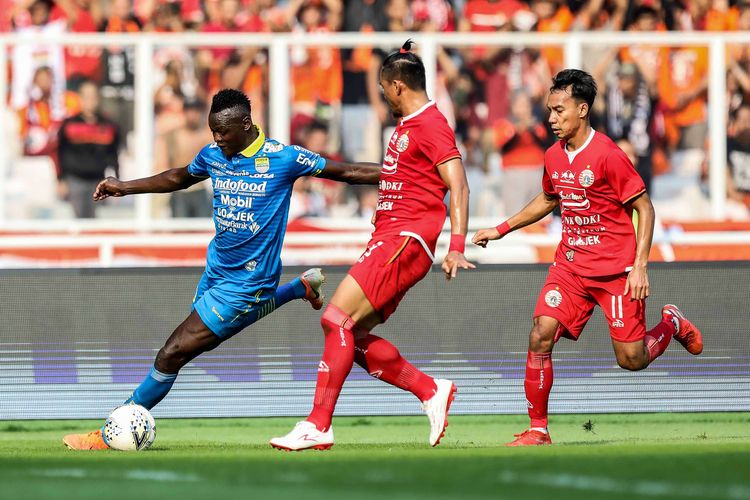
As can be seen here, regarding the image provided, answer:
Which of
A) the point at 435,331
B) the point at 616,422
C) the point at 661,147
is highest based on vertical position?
the point at 661,147

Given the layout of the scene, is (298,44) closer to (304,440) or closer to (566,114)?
(566,114)

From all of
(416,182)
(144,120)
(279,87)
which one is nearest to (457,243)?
(416,182)

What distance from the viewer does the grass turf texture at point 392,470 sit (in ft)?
19.8

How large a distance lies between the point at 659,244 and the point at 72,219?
19.1 ft

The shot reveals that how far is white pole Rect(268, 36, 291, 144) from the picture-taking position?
1384 centimetres

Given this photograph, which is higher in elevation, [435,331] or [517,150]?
[517,150]

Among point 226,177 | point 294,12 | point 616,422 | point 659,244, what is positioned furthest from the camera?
point 294,12

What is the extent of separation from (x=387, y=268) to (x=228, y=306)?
3.83 feet

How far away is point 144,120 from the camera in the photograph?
45.6ft

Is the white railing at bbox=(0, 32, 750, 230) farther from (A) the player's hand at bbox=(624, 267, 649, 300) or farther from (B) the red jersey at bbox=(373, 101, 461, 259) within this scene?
(A) the player's hand at bbox=(624, 267, 649, 300)

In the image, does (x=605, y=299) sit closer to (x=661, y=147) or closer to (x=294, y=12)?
(x=661, y=147)

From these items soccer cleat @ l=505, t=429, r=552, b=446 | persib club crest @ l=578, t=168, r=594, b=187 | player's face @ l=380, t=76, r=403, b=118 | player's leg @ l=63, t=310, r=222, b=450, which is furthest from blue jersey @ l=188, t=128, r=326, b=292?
soccer cleat @ l=505, t=429, r=552, b=446

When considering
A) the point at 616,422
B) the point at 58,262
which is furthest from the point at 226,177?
the point at 58,262

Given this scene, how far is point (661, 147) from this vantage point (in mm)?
14039
